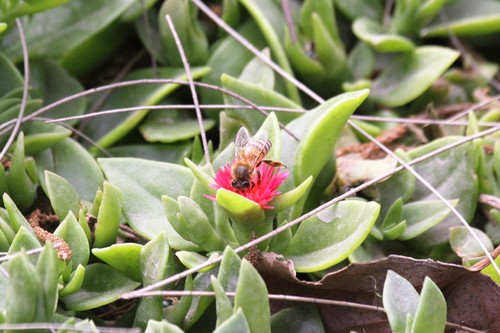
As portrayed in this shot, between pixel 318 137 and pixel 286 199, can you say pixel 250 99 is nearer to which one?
pixel 318 137

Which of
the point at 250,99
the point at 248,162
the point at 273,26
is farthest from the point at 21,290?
the point at 273,26

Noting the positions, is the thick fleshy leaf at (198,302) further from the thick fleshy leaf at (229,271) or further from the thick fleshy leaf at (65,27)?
the thick fleshy leaf at (65,27)

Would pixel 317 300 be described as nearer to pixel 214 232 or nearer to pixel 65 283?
pixel 214 232

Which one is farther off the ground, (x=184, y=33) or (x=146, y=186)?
(x=184, y=33)

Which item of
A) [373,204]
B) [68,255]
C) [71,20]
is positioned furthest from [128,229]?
[71,20]

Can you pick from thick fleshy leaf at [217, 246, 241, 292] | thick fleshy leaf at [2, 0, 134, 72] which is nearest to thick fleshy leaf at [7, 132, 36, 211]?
thick fleshy leaf at [2, 0, 134, 72]

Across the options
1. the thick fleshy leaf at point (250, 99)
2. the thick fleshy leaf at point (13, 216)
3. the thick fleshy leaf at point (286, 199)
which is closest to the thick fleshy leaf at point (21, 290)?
the thick fleshy leaf at point (13, 216)
